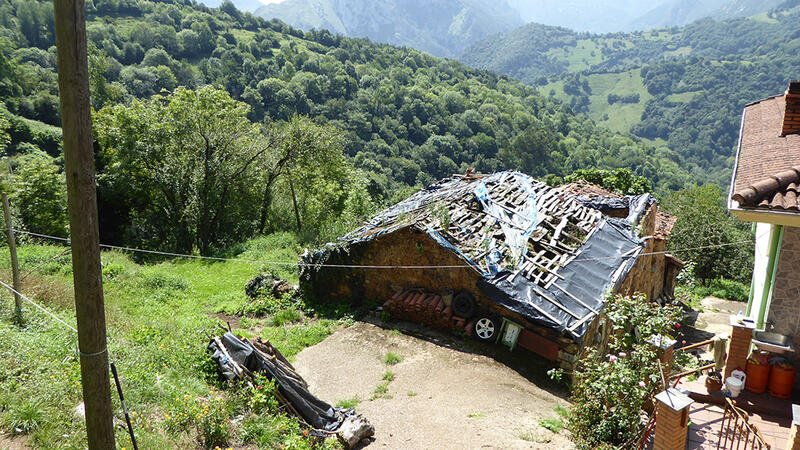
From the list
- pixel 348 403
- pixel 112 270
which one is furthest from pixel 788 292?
pixel 112 270

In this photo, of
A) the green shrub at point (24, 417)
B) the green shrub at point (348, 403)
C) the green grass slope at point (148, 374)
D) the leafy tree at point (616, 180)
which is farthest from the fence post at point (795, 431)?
the leafy tree at point (616, 180)

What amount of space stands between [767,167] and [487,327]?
7574 millimetres

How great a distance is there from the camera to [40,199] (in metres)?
26.0

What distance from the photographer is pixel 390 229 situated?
1410 centimetres

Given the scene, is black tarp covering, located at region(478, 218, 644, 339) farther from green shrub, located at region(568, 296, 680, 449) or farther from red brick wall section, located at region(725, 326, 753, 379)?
red brick wall section, located at region(725, 326, 753, 379)

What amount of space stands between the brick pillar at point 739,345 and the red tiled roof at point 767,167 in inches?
86.9

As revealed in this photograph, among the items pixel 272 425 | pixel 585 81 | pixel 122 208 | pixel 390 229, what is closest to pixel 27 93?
pixel 122 208

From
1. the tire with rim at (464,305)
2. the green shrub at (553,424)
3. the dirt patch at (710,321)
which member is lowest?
the dirt patch at (710,321)

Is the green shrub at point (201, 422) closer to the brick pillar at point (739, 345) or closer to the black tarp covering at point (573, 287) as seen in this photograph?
the black tarp covering at point (573, 287)

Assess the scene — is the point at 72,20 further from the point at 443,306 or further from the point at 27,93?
the point at 27,93

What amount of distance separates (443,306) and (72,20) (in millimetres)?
11208

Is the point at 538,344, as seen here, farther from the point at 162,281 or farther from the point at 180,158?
the point at 180,158

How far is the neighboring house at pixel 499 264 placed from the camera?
1184 cm

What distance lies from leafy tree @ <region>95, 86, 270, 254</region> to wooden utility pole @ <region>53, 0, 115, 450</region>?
2164cm
